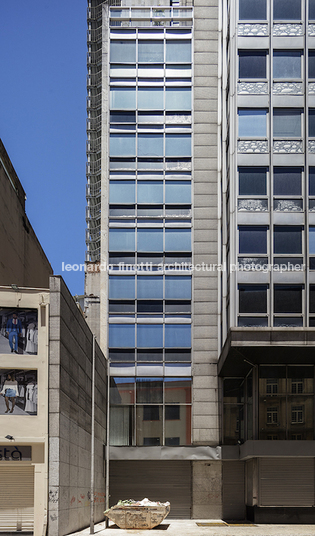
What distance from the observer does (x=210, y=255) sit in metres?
47.5

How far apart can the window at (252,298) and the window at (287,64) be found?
39.5 ft

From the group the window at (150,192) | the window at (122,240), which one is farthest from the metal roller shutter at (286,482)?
the window at (150,192)

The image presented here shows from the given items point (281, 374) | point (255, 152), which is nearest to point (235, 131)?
point (255, 152)

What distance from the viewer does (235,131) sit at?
39.2 metres

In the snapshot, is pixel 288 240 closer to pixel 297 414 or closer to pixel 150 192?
pixel 297 414

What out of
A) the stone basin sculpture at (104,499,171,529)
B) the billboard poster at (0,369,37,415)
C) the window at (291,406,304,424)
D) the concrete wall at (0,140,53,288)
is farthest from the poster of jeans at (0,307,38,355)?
the window at (291,406,304,424)

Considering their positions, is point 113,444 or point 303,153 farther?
point 113,444

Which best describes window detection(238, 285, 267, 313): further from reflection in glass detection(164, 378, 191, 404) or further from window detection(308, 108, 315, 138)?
reflection in glass detection(164, 378, 191, 404)

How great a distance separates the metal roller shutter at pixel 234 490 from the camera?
44.2 m

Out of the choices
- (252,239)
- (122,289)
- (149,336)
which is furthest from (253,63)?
(149,336)

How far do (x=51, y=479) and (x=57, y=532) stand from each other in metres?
1.93

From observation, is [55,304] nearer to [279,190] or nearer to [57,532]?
[57,532]

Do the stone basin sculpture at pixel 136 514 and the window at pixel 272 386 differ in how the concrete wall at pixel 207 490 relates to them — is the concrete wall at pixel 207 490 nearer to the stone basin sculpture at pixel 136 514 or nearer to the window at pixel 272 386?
the window at pixel 272 386

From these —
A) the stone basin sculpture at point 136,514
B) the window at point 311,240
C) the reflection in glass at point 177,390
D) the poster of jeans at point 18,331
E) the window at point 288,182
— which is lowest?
the stone basin sculpture at point 136,514
